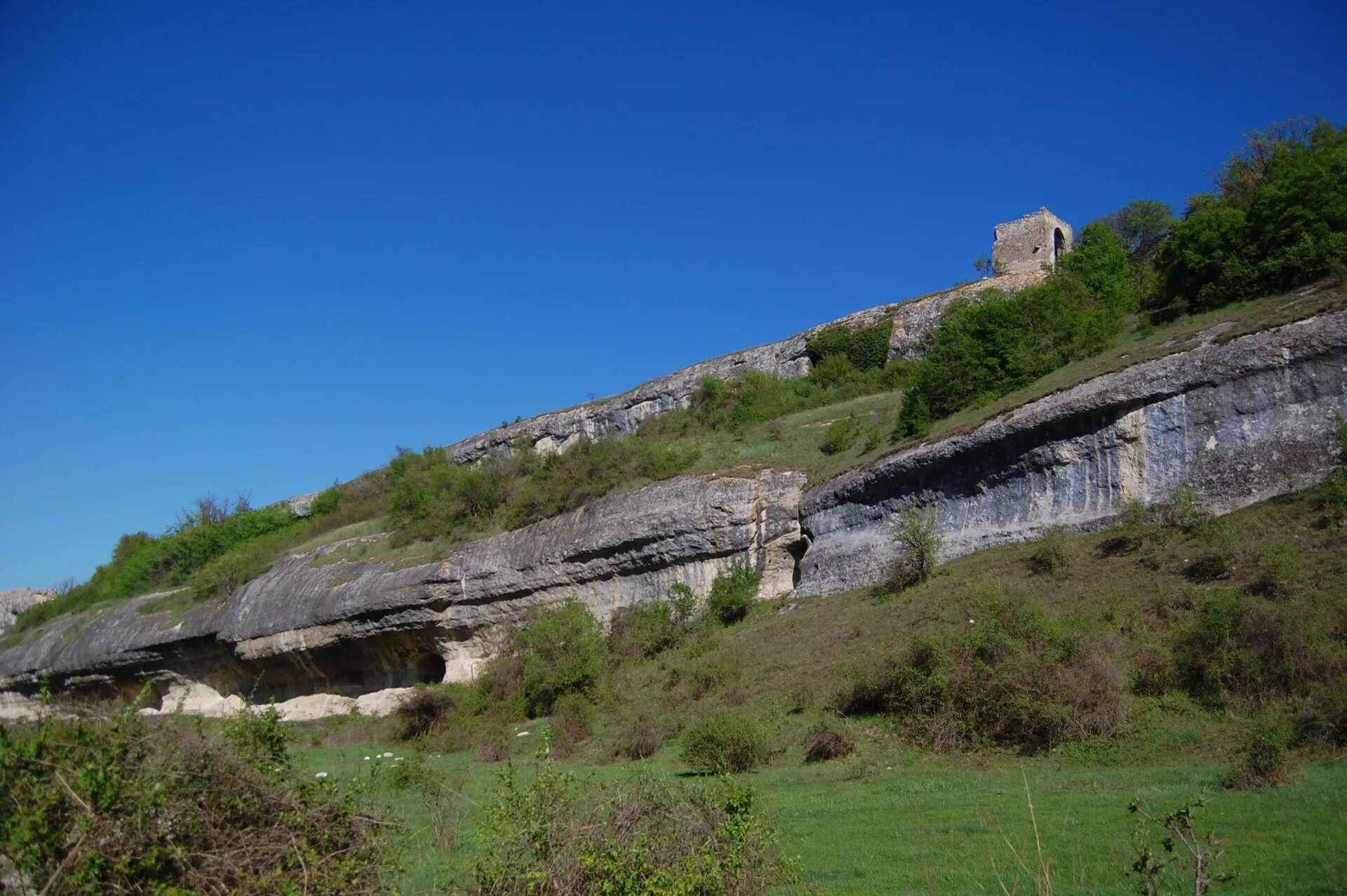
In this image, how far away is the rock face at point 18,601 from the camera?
195ft

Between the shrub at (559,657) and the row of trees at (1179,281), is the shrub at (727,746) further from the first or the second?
the row of trees at (1179,281)

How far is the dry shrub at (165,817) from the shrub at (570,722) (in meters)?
13.2

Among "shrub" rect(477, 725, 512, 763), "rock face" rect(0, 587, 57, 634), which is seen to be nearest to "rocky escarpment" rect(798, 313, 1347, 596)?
"shrub" rect(477, 725, 512, 763)

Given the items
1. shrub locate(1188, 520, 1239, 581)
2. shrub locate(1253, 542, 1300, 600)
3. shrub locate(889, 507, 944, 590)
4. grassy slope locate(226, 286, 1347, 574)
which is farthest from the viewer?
shrub locate(889, 507, 944, 590)

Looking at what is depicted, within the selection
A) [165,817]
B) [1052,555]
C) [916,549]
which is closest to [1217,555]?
[1052,555]

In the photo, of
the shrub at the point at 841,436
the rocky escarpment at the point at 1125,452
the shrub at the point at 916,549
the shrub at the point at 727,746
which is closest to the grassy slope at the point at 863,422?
the shrub at the point at 841,436

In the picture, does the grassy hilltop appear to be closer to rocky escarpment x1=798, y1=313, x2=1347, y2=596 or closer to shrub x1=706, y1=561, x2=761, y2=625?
shrub x1=706, y1=561, x2=761, y2=625

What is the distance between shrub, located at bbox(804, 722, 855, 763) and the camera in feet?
46.0

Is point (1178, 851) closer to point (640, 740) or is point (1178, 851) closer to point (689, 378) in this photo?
point (640, 740)

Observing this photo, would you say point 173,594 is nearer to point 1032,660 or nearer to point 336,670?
point 336,670

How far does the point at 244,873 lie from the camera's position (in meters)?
4.70

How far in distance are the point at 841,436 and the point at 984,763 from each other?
16419 millimetres

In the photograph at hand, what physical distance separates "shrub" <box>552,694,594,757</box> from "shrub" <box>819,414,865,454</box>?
10850 mm

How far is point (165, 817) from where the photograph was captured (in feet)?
15.3
